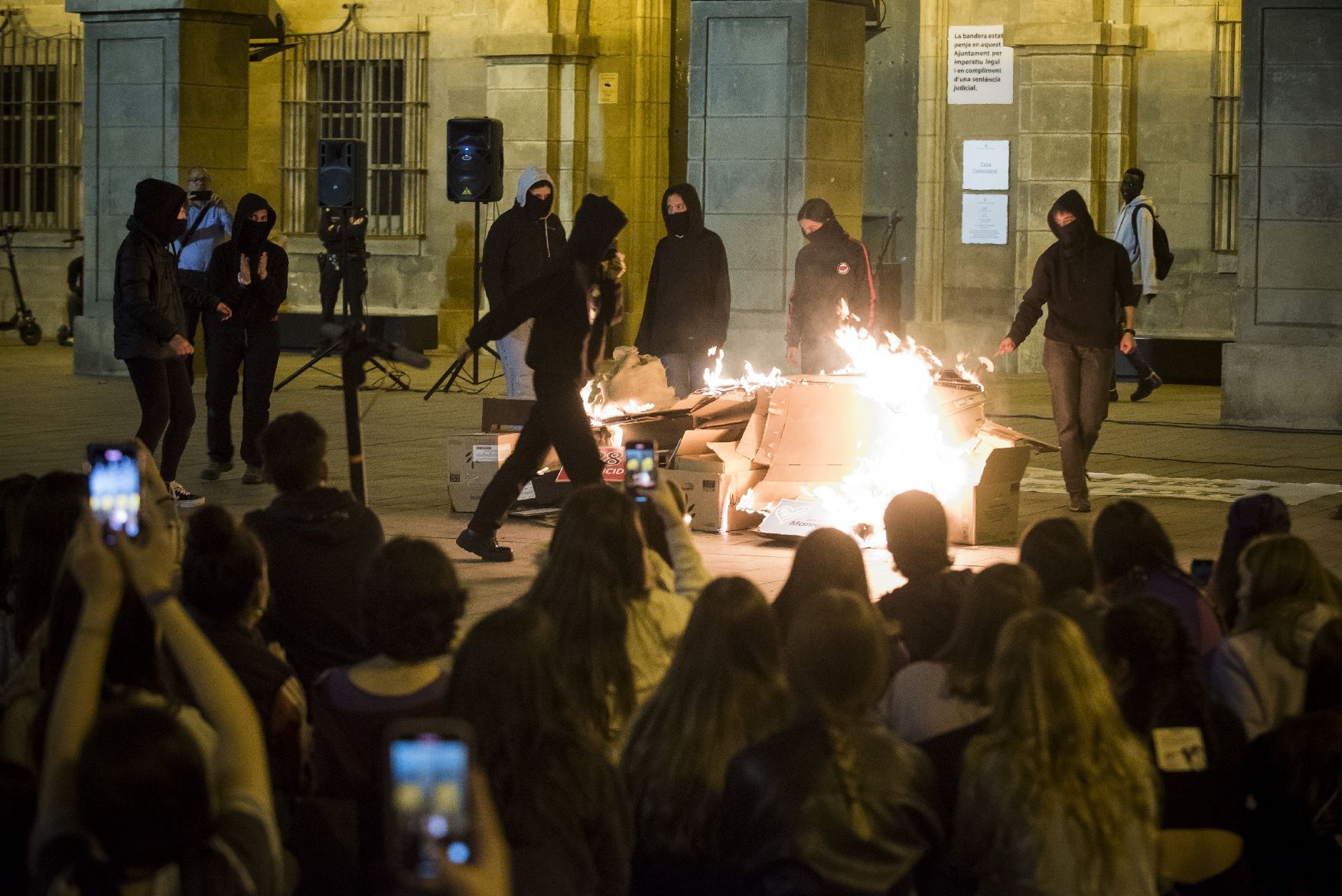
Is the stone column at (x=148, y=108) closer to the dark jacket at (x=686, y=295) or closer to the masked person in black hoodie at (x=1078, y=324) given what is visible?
the dark jacket at (x=686, y=295)

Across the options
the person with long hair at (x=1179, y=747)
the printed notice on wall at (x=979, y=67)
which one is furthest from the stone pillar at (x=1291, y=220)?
the person with long hair at (x=1179, y=747)

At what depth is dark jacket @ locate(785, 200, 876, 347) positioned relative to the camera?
13.4 m

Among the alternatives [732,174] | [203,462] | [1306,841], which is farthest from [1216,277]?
[1306,841]

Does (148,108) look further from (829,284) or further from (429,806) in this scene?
(429,806)

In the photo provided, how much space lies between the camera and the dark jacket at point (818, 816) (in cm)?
367

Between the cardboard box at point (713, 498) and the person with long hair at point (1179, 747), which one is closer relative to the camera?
the person with long hair at point (1179, 747)

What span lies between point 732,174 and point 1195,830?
464 inches

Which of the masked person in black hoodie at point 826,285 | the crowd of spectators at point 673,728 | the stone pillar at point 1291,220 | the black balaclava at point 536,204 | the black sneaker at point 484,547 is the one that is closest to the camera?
the crowd of spectators at point 673,728

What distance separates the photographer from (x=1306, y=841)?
14.2 feet

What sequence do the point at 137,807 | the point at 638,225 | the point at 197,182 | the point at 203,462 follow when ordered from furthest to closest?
the point at 638,225, the point at 197,182, the point at 203,462, the point at 137,807

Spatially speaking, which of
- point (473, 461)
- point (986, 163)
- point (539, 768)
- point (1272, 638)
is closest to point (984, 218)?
point (986, 163)

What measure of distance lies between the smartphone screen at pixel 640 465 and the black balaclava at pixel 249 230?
648cm

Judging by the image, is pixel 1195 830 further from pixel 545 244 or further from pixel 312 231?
pixel 312 231

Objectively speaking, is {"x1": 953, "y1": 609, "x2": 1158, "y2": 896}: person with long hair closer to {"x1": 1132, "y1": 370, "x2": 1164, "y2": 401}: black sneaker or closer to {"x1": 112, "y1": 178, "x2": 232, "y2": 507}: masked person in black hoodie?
{"x1": 112, "y1": 178, "x2": 232, "y2": 507}: masked person in black hoodie
